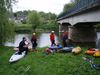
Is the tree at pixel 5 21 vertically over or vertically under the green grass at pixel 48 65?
over

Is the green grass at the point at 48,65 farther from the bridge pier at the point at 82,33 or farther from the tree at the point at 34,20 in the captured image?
the tree at the point at 34,20

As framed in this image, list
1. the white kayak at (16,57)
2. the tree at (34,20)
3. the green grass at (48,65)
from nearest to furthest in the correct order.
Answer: the green grass at (48,65) → the white kayak at (16,57) → the tree at (34,20)

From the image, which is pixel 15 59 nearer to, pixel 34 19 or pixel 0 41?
pixel 0 41

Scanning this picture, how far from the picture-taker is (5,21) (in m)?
22.3

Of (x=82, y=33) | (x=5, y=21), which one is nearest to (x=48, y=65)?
(x=5, y=21)

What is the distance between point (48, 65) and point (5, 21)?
907cm

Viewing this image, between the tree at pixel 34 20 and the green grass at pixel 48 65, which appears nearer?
the green grass at pixel 48 65

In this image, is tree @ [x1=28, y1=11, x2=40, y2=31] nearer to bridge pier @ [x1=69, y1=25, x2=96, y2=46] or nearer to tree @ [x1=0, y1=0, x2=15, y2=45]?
bridge pier @ [x1=69, y1=25, x2=96, y2=46]

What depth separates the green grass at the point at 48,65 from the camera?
13242 millimetres

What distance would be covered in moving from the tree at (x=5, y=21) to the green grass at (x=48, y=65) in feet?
16.2

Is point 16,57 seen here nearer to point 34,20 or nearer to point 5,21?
point 5,21

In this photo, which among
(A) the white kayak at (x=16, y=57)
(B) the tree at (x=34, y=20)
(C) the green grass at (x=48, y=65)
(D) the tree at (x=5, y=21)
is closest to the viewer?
(C) the green grass at (x=48, y=65)

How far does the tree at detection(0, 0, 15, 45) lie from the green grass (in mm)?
4931

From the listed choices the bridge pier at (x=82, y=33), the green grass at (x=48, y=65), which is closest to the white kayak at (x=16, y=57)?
the green grass at (x=48, y=65)
